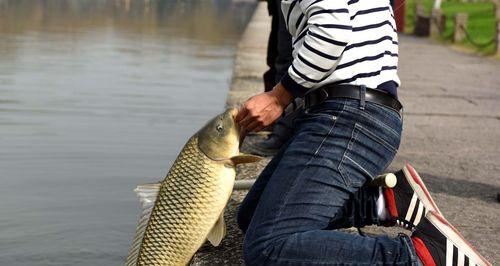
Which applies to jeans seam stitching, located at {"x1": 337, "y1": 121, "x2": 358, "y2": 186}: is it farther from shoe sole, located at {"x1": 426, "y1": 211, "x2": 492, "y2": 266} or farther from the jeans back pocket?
shoe sole, located at {"x1": 426, "y1": 211, "x2": 492, "y2": 266}

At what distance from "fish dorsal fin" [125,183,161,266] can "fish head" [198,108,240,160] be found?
0.30 metres

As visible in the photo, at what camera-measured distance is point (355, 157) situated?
3693mm

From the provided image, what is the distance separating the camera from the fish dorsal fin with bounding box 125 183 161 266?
12.9 ft

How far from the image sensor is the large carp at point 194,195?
3779mm

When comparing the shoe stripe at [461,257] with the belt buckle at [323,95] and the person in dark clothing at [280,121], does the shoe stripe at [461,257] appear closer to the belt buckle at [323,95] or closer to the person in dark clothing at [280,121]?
the belt buckle at [323,95]

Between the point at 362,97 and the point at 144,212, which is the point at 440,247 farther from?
A: the point at 144,212

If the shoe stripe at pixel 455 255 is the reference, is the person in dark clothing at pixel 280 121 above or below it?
below

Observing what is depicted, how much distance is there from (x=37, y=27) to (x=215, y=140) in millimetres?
17452

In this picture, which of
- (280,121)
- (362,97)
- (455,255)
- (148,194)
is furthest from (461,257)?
(280,121)

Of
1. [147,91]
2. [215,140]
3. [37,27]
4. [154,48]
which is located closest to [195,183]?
[215,140]

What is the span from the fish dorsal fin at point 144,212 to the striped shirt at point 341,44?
67 cm

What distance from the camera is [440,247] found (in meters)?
3.76

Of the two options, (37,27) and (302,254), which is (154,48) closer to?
(37,27)

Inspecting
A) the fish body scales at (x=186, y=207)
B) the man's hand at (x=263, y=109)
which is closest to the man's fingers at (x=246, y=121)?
the man's hand at (x=263, y=109)
